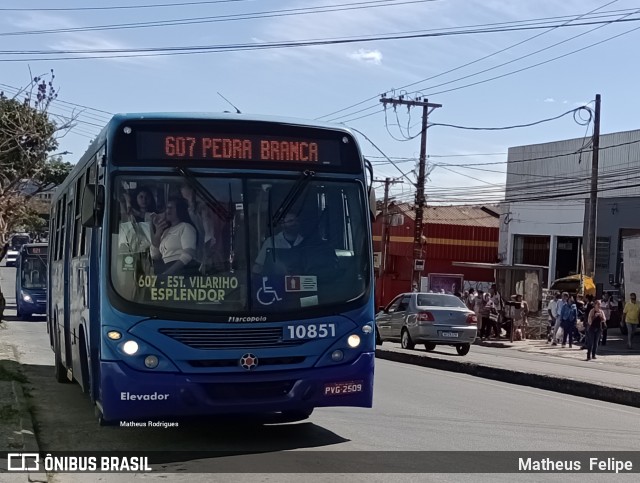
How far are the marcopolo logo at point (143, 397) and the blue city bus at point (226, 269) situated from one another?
12mm

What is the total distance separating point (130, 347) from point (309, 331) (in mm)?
1611

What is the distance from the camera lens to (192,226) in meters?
8.48

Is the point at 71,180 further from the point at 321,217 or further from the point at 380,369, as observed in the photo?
the point at 380,369

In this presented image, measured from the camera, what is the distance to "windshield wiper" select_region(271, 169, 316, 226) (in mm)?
8656

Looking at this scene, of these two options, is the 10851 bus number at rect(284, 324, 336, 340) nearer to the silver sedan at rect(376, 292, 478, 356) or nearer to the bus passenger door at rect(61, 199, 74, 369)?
the bus passenger door at rect(61, 199, 74, 369)

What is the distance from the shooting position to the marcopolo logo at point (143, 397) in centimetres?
814

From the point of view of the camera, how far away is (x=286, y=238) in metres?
8.65

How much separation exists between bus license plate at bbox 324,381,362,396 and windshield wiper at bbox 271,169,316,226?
1.58m

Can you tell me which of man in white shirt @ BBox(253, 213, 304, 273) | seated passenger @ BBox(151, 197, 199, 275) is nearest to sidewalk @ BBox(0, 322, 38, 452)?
seated passenger @ BBox(151, 197, 199, 275)

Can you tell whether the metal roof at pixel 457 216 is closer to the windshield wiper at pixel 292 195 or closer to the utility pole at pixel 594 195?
the utility pole at pixel 594 195

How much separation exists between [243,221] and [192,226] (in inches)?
18.3

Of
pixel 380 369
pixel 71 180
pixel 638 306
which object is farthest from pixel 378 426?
pixel 638 306

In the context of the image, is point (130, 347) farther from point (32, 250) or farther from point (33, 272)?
point (32, 250)

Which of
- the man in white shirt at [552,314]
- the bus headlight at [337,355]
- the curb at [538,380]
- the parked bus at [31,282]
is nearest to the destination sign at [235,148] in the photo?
the bus headlight at [337,355]
